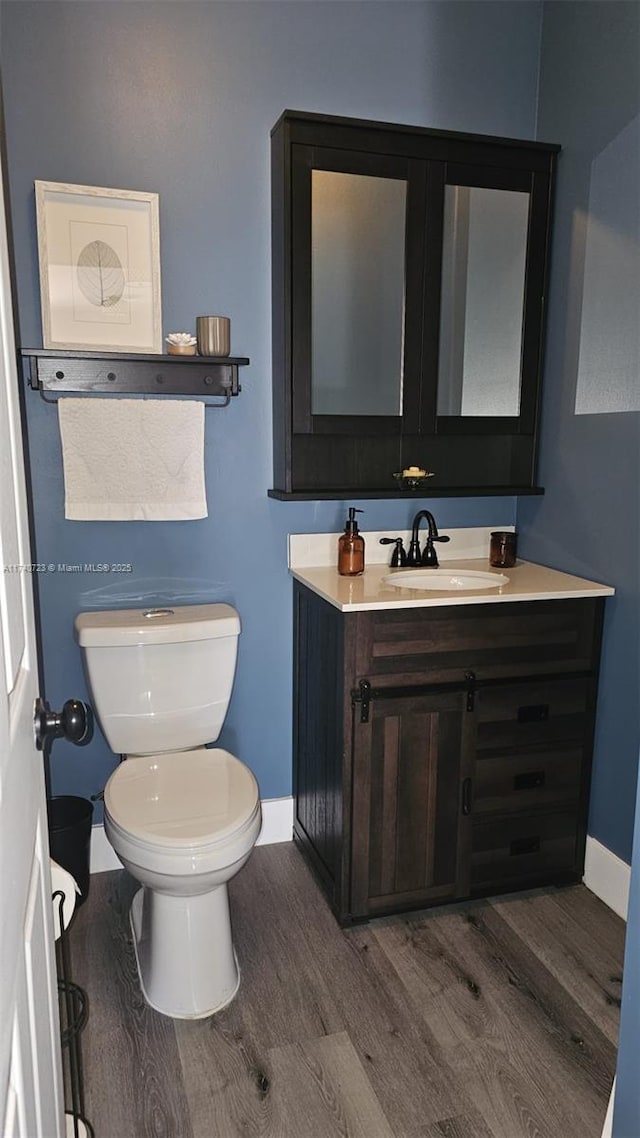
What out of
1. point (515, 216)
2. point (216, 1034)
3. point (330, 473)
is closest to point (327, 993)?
point (216, 1034)

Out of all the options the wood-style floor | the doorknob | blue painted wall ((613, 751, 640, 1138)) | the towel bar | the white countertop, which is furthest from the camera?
the towel bar

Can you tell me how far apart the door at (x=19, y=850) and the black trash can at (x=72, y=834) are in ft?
3.38

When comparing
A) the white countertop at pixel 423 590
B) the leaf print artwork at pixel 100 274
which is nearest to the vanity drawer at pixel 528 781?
the white countertop at pixel 423 590

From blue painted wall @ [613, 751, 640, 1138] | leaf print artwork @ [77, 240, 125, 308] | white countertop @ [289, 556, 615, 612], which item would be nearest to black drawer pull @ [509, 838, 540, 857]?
white countertop @ [289, 556, 615, 612]

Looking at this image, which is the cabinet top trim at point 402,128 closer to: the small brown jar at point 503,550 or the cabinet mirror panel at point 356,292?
the cabinet mirror panel at point 356,292

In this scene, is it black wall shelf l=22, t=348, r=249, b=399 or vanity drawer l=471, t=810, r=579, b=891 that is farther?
vanity drawer l=471, t=810, r=579, b=891

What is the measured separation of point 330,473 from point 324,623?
472 mm

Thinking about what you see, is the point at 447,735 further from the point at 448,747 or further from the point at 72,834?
the point at 72,834

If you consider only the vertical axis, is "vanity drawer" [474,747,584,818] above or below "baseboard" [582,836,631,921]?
above

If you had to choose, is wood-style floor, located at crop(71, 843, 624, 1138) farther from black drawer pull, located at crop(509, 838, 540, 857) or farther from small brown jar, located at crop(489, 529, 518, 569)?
small brown jar, located at crop(489, 529, 518, 569)

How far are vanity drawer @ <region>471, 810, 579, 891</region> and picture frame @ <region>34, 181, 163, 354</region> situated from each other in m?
1.67

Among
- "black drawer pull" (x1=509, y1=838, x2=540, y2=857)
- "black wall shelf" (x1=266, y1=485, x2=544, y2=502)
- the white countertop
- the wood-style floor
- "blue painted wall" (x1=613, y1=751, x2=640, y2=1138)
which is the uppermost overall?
"black wall shelf" (x1=266, y1=485, x2=544, y2=502)

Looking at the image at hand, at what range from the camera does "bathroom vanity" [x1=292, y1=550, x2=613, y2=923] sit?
80.0 inches

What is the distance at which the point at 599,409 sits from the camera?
7.39ft
